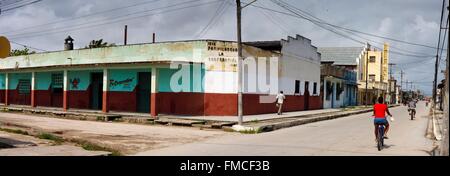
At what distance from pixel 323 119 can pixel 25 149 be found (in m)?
19.3

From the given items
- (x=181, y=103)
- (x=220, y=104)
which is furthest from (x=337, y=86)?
(x=181, y=103)

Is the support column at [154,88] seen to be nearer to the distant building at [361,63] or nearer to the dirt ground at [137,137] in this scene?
the dirt ground at [137,137]

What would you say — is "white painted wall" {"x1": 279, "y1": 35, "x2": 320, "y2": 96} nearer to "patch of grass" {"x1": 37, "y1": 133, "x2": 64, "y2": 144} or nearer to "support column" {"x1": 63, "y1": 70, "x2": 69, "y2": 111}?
"support column" {"x1": 63, "y1": 70, "x2": 69, "y2": 111}

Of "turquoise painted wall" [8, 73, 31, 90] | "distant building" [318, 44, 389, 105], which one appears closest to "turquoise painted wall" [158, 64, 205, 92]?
"turquoise painted wall" [8, 73, 31, 90]

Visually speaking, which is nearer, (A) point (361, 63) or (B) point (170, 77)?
(B) point (170, 77)

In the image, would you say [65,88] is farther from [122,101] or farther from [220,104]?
[220,104]

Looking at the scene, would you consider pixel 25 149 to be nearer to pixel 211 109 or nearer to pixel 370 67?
pixel 211 109

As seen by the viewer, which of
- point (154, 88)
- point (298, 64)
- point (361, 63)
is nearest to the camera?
point (154, 88)

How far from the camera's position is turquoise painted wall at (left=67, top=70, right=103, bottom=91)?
29734 millimetres

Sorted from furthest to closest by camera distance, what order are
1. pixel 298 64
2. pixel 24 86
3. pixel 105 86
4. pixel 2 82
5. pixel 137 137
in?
pixel 2 82
pixel 24 86
pixel 298 64
pixel 105 86
pixel 137 137

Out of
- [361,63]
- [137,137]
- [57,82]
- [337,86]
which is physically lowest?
[137,137]

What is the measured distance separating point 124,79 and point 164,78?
350 centimetres

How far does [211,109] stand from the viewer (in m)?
23.7

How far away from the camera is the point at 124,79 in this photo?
2670cm
